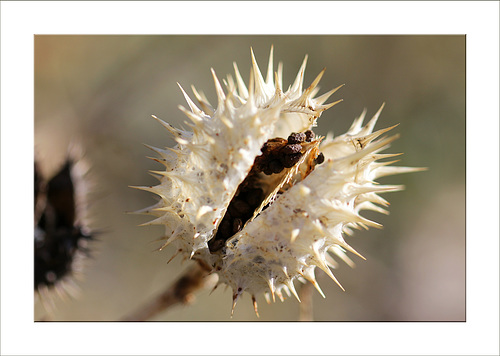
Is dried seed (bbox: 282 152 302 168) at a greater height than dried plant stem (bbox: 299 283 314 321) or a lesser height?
greater

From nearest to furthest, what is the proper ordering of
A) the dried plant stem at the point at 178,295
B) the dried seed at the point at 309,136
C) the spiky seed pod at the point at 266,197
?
the spiky seed pod at the point at 266,197, the dried seed at the point at 309,136, the dried plant stem at the point at 178,295

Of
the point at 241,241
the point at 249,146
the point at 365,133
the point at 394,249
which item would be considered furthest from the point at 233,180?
the point at 394,249

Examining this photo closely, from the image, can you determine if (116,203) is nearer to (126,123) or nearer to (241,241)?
(126,123)

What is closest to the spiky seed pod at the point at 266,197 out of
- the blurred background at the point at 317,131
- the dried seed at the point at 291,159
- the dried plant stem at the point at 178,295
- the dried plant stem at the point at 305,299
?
the dried seed at the point at 291,159

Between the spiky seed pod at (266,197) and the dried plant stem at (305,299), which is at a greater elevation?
the spiky seed pod at (266,197)

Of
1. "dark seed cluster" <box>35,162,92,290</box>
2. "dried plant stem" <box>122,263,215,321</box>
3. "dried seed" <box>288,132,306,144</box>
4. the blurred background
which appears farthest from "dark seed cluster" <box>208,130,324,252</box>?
the blurred background

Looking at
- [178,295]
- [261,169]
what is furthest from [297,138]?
[178,295]

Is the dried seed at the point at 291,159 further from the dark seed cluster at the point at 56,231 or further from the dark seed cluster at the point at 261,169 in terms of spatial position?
the dark seed cluster at the point at 56,231

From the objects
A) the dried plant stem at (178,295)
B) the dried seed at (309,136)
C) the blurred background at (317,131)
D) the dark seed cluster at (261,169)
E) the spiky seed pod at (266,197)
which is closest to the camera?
the spiky seed pod at (266,197)

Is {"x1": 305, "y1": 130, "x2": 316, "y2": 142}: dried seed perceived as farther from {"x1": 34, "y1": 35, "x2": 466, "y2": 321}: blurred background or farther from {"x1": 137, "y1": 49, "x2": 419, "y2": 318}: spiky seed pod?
{"x1": 34, "y1": 35, "x2": 466, "y2": 321}: blurred background
